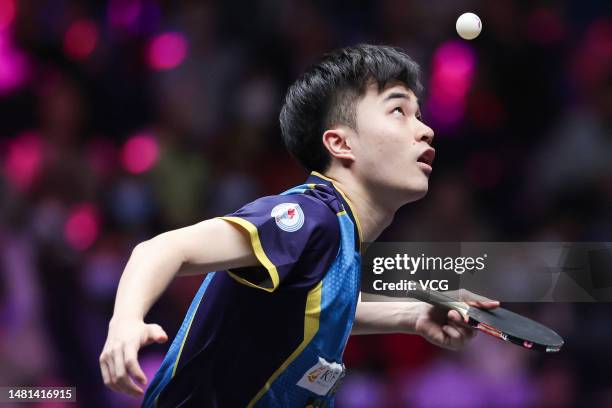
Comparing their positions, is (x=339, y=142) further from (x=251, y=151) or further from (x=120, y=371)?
(x=251, y=151)

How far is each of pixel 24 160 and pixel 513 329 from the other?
11.0ft

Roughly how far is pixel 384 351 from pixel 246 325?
2.56 metres

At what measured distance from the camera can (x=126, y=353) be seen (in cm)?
199

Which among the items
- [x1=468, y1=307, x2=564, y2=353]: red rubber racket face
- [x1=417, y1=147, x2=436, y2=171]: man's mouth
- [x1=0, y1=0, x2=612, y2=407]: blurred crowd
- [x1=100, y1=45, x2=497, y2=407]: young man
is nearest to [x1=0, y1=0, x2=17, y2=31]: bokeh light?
[x1=0, y1=0, x2=612, y2=407]: blurred crowd

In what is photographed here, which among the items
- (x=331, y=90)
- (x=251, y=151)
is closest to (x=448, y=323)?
(x=331, y=90)

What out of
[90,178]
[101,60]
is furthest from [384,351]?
[101,60]

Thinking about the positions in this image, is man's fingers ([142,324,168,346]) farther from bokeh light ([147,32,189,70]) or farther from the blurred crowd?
bokeh light ([147,32,189,70])

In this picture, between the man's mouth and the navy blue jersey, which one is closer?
the navy blue jersey

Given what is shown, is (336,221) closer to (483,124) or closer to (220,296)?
(220,296)

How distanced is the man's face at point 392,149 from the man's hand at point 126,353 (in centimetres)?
103

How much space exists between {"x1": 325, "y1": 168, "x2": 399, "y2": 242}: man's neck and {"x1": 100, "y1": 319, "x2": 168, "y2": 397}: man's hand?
96cm

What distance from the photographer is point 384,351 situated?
504cm

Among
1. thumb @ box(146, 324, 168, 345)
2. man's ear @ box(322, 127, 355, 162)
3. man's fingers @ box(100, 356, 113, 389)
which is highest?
man's ear @ box(322, 127, 355, 162)

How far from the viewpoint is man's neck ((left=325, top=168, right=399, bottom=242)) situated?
2.86 m
